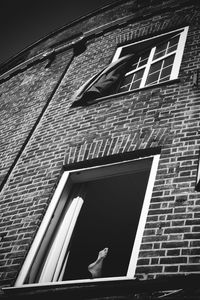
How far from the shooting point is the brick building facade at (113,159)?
3461mm

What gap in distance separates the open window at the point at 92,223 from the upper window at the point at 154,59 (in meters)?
1.85

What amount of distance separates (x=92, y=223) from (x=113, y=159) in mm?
2801

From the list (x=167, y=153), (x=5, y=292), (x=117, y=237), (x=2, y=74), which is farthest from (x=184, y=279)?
(x=2, y=74)

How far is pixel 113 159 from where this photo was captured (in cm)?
485

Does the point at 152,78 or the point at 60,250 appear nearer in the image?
the point at 60,250

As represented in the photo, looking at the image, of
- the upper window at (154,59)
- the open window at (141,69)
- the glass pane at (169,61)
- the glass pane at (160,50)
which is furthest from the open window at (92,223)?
the glass pane at (160,50)

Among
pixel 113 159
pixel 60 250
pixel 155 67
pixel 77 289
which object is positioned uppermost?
pixel 155 67

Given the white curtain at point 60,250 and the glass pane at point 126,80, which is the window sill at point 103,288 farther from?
the glass pane at point 126,80

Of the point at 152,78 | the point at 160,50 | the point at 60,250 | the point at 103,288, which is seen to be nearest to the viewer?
the point at 103,288

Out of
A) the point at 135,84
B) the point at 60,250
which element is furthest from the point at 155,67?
the point at 60,250

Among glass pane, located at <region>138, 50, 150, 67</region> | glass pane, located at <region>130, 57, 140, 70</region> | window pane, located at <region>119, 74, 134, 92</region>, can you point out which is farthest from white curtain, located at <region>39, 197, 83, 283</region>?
glass pane, located at <region>138, 50, 150, 67</region>

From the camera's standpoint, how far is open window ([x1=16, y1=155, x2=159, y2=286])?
4.10 m

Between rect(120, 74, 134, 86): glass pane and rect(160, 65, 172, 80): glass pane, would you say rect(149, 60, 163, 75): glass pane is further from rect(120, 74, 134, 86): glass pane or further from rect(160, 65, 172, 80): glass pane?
rect(120, 74, 134, 86): glass pane

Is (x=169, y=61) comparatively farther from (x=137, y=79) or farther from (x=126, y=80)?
(x=126, y=80)
